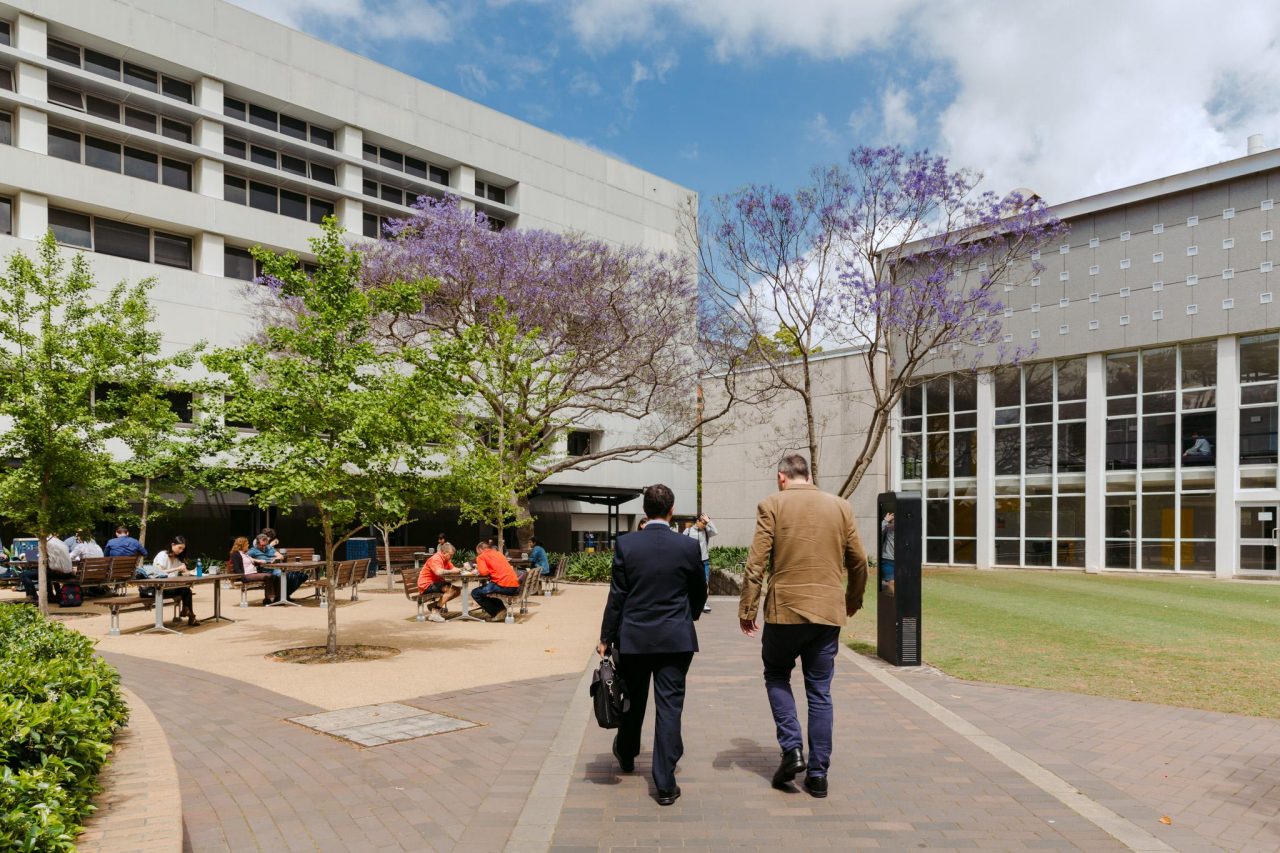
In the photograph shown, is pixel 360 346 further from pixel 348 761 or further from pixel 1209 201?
pixel 1209 201

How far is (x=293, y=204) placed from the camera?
3159 cm

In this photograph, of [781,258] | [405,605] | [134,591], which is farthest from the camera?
[781,258]

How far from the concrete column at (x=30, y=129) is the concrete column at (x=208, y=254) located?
4.60m

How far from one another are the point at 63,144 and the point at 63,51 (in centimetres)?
282

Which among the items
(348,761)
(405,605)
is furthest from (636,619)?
(405,605)

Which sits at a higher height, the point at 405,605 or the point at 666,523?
the point at 666,523

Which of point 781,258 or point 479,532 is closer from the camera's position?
point 781,258

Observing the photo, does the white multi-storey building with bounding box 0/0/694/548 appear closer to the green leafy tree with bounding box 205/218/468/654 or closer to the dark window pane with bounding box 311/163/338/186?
the dark window pane with bounding box 311/163/338/186

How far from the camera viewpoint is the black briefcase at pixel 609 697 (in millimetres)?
4926

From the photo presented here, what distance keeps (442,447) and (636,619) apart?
1016 cm

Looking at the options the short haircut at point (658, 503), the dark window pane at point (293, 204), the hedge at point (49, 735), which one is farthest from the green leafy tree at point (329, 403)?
the dark window pane at point (293, 204)

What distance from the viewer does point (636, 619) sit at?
16.0 ft

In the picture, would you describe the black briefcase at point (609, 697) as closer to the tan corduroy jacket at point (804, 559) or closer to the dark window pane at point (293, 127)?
the tan corduroy jacket at point (804, 559)

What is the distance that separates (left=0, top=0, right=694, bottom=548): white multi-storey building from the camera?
83.5 ft
